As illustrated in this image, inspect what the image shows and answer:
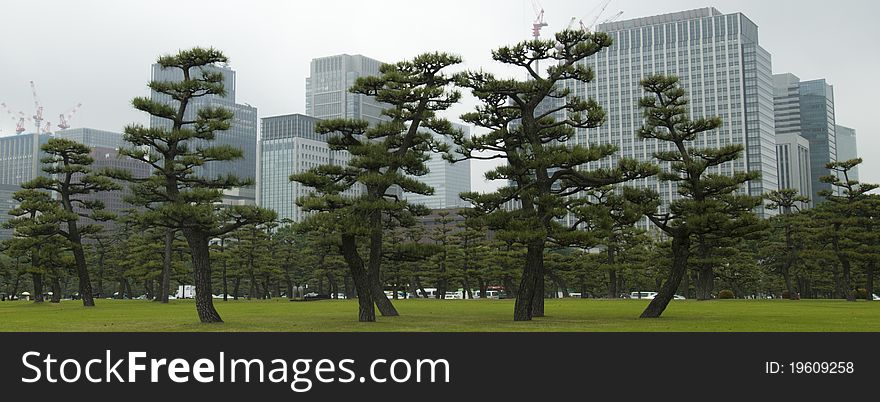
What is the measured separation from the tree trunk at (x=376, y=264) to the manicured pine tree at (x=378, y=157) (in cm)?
3

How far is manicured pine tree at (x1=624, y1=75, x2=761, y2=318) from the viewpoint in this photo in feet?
84.0

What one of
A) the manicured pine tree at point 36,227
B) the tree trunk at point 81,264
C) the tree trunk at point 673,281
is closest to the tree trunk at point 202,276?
the tree trunk at point 673,281

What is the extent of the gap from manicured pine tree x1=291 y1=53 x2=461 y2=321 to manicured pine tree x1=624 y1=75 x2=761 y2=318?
23.6 ft

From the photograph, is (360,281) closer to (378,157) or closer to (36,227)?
(378,157)

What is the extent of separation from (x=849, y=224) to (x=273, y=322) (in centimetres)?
3729

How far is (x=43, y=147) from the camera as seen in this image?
1549 inches

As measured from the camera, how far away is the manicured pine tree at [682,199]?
25.6m

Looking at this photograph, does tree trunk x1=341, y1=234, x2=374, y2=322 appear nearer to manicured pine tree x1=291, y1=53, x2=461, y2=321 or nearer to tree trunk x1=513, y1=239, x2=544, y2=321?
manicured pine tree x1=291, y1=53, x2=461, y2=321

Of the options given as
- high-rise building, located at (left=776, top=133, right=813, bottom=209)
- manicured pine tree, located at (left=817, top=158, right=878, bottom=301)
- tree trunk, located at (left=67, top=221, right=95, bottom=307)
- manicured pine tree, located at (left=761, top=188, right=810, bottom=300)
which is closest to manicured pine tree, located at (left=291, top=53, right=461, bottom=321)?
tree trunk, located at (left=67, top=221, right=95, bottom=307)

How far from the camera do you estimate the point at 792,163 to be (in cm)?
16250

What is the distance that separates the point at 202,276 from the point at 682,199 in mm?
16269

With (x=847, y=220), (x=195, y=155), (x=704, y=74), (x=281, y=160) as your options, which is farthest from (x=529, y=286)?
(x=704, y=74)

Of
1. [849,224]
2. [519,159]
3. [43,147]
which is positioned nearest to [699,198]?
[519,159]
